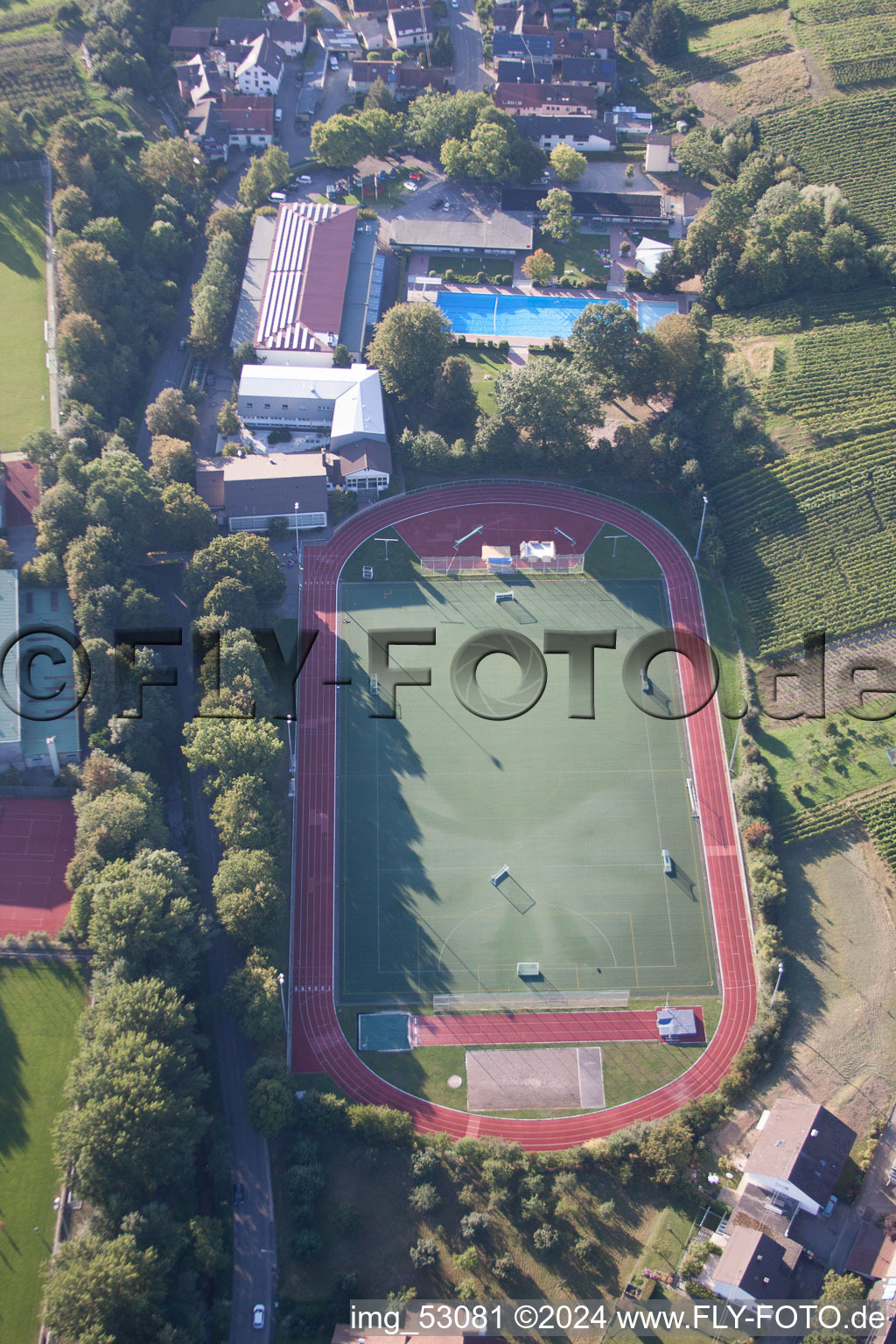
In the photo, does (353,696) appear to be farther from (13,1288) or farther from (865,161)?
(865,161)

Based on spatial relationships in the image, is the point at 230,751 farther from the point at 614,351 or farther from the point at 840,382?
the point at 840,382

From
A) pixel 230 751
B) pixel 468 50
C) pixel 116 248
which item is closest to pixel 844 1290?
pixel 230 751

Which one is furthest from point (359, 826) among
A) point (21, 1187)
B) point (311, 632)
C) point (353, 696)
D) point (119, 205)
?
point (119, 205)

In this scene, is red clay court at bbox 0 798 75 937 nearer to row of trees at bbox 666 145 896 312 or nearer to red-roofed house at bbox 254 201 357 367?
red-roofed house at bbox 254 201 357 367

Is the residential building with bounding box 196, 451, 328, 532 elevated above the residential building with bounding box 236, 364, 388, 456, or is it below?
A: below

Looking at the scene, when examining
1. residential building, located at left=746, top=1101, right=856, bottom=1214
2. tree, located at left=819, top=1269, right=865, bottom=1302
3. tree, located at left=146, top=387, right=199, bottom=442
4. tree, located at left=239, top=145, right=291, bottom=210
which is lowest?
tree, located at left=819, top=1269, right=865, bottom=1302

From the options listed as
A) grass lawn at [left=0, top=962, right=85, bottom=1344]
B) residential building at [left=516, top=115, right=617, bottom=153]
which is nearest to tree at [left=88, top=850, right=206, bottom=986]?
grass lawn at [left=0, top=962, right=85, bottom=1344]

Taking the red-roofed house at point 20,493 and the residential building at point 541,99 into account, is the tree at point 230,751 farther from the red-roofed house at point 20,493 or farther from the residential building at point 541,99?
the residential building at point 541,99
